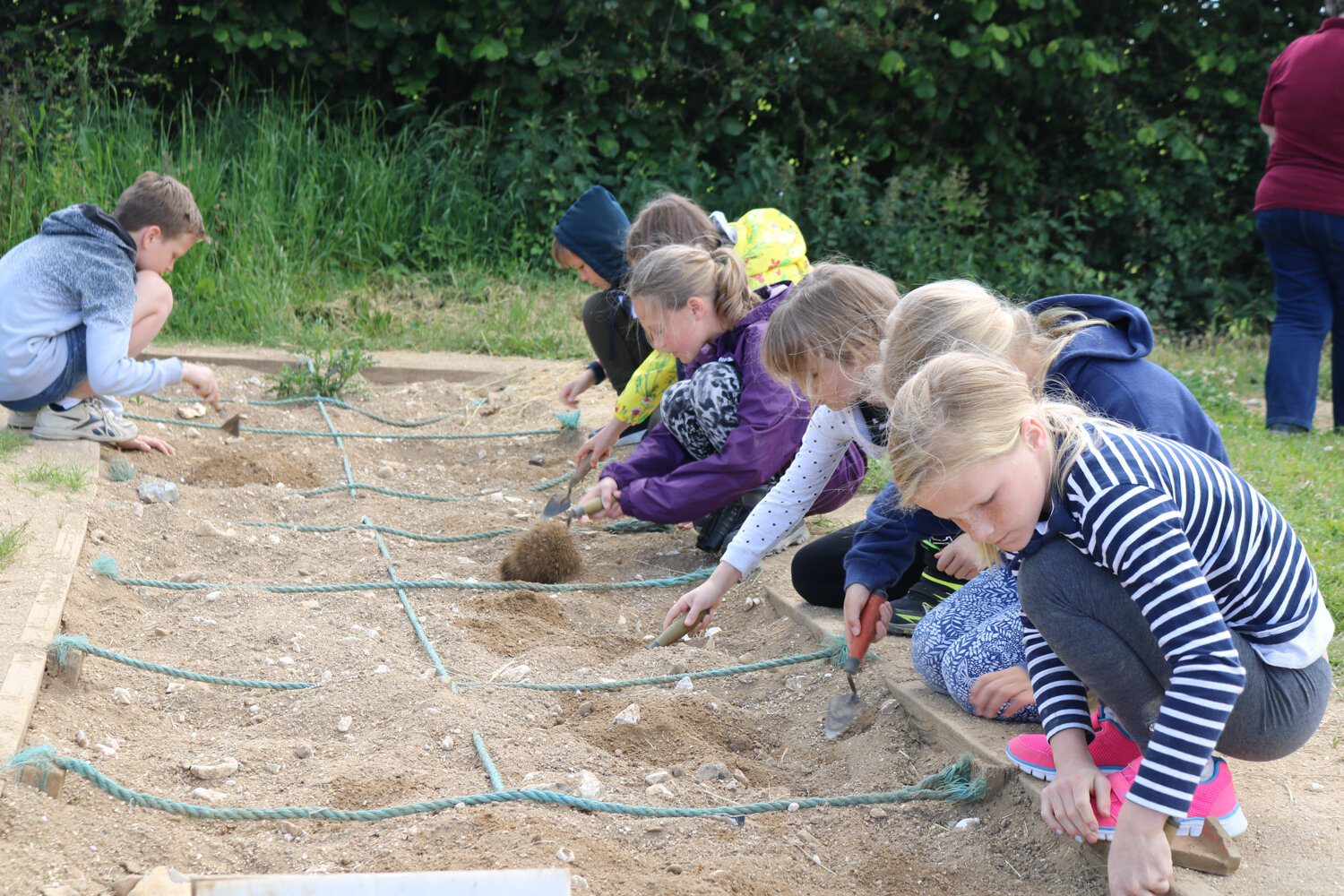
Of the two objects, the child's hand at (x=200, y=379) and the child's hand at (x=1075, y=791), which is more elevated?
the child's hand at (x=1075, y=791)

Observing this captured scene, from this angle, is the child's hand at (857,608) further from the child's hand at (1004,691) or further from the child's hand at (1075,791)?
the child's hand at (1075,791)

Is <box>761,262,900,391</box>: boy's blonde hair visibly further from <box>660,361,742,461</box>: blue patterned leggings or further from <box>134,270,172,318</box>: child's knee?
<box>134,270,172,318</box>: child's knee

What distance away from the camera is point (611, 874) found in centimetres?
179

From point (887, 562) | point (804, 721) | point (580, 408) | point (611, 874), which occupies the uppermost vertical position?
point (887, 562)

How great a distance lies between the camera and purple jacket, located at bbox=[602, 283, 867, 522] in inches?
125

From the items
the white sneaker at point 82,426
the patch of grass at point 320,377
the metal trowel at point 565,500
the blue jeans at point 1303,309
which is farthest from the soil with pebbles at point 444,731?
the blue jeans at point 1303,309

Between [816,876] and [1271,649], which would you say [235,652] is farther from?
[1271,649]

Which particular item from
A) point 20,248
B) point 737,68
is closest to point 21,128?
point 20,248

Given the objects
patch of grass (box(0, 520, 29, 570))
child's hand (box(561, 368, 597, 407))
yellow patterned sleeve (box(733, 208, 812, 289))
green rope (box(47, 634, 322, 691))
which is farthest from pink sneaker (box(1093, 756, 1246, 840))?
child's hand (box(561, 368, 597, 407))

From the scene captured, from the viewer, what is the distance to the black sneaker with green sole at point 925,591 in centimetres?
280

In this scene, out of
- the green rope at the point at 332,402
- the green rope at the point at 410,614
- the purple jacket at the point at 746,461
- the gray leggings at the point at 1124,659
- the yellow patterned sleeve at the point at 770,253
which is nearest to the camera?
the gray leggings at the point at 1124,659

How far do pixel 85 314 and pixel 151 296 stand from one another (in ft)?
1.31

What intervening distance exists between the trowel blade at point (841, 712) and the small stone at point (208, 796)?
1.19 meters

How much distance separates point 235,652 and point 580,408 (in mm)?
2642
